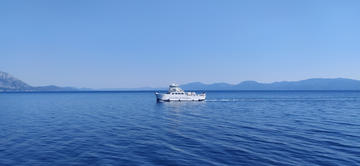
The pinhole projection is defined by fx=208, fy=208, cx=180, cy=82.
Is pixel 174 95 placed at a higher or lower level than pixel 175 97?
higher

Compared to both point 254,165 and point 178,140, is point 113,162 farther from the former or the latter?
point 254,165

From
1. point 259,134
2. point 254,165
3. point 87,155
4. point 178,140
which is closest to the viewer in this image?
point 254,165

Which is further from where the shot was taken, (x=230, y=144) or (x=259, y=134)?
(x=259, y=134)

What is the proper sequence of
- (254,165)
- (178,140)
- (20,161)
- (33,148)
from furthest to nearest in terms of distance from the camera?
(178,140) < (33,148) < (20,161) < (254,165)

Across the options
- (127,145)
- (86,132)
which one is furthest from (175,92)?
(127,145)

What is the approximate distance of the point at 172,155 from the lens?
617 inches

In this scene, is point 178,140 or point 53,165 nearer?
point 53,165

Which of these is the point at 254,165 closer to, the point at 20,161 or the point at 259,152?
the point at 259,152

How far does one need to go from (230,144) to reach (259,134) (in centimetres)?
598

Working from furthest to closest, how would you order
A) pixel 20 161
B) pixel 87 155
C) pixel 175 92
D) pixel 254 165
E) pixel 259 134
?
pixel 175 92, pixel 259 134, pixel 87 155, pixel 20 161, pixel 254 165

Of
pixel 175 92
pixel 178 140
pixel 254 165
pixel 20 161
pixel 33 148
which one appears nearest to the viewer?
pixel 254 165

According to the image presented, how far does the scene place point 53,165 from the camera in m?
13.5

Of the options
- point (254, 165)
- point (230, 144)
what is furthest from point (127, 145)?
point (254, 165)

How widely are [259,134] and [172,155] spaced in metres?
11.6
